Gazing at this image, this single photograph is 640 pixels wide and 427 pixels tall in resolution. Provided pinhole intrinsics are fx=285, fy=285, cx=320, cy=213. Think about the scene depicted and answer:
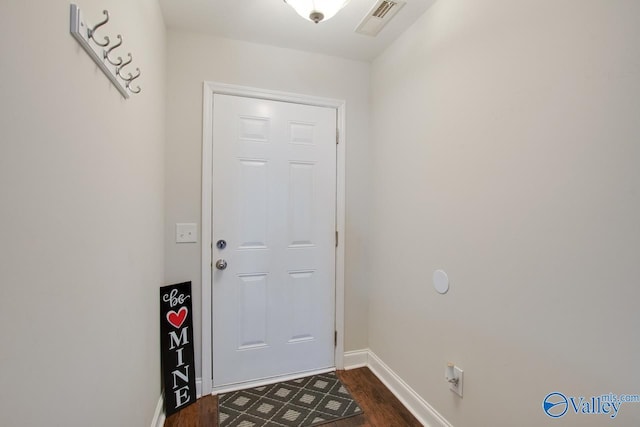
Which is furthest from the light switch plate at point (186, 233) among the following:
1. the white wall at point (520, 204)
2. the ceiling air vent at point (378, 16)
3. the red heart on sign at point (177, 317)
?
the ceiling air vent at point (378, 16)

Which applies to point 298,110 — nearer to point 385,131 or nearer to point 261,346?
point 385,131

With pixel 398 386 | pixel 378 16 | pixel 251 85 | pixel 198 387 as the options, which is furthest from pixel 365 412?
pixel 378 16

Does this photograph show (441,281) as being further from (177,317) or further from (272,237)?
(177,317)

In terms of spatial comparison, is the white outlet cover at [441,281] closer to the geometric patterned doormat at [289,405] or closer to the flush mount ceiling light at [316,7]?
the geometric patterned doormat at [289,405]

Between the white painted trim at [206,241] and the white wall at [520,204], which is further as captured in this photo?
the white painted trim at [206,241]

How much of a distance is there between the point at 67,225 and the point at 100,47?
56 cm

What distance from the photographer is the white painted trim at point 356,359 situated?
2279 mm

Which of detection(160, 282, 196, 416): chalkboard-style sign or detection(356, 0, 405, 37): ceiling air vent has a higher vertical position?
detection(356, 0, 405, 37): ceiling air vent

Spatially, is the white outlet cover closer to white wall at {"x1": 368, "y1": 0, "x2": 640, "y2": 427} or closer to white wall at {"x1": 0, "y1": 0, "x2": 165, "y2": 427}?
white wall at {"x1": 368, "y1": 0, "x2": 640, "y2": 427}

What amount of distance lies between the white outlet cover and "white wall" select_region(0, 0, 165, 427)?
5.03ft

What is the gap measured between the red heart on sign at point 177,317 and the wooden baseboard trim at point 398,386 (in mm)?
1259

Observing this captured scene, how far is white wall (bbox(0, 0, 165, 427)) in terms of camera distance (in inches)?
21.2

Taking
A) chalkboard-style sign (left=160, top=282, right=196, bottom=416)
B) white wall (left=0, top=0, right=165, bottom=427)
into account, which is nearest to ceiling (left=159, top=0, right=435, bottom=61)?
white wall (left=0, top=0, right=165, bottom=427)

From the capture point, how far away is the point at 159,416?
165 cm
